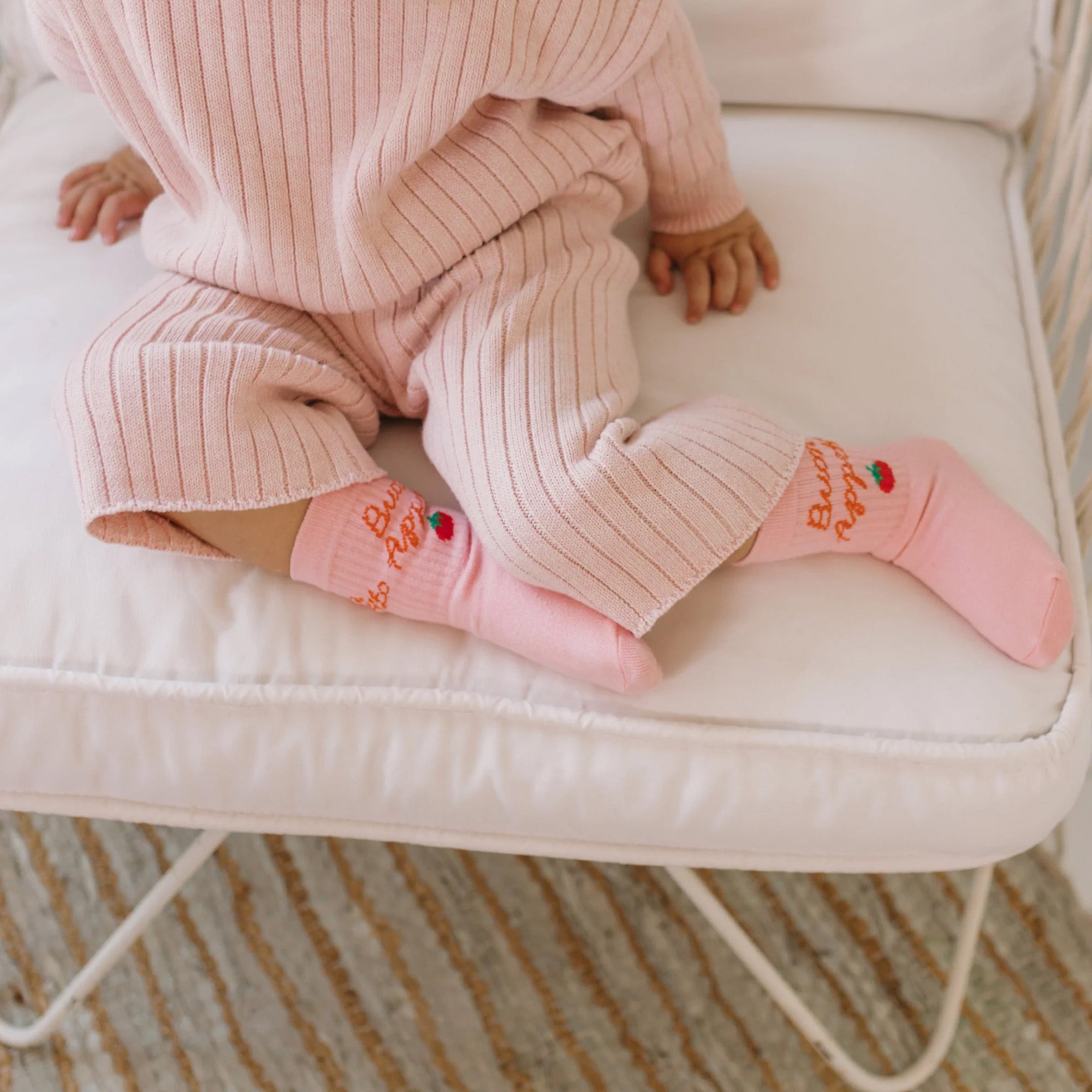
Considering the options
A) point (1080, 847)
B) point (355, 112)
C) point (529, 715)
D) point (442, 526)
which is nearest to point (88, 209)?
point (355, 112)

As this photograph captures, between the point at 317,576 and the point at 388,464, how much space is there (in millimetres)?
111

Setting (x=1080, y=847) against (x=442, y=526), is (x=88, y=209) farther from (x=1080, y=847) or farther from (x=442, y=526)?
(x=1080, y=847)

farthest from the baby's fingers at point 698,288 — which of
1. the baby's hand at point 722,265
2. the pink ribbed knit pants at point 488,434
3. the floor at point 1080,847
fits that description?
the floor at point 1080,847

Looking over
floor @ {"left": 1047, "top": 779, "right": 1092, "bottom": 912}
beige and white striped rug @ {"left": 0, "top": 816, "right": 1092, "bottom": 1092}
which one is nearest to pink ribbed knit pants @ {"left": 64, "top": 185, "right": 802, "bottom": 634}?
beige and white striped rug @ {"left": 0, "top": 816, "right": 1092, "bottom": 1092}

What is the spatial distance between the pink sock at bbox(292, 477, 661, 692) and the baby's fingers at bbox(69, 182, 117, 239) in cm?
34

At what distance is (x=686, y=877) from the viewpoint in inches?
27.1

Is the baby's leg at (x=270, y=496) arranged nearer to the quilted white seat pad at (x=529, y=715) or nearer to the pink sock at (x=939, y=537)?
the quilted white seat pad at (x=529, y=715)

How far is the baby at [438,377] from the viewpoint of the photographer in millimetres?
585

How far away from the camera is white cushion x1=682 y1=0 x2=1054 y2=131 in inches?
32.5

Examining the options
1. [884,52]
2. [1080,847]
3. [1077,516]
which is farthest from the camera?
[1080,847]

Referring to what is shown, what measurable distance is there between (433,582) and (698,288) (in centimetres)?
30

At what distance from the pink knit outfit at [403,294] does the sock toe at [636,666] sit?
1cm

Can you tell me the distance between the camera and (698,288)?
75 centimetres

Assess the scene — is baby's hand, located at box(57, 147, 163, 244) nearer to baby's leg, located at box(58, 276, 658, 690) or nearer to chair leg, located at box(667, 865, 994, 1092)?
baby's leg, located at box(58, 276, 658, 690)
